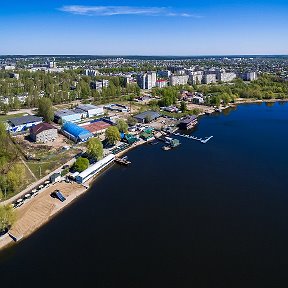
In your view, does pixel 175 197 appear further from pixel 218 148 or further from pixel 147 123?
pixel 147 123

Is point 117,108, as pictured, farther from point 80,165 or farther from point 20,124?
point 80,165

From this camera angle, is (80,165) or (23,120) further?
(23,120)

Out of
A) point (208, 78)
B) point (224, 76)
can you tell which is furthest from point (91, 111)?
point (224, 76)

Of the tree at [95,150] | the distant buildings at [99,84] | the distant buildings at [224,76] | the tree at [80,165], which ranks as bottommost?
the tree at [80,165]

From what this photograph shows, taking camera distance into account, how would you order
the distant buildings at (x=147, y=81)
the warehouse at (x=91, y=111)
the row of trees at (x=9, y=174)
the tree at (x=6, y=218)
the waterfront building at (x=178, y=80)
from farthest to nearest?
the waterfront building at (x=178, y=80) → the distant buildings at (x=147, y=81) → the warehouse at (x=91, y=111) → the row of trees at (x=9, y=174) → the tree at (x=6, y=218)

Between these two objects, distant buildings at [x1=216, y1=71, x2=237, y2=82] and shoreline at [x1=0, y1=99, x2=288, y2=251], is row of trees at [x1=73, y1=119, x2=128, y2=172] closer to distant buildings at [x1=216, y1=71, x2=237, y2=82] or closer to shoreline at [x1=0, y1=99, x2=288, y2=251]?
shoreline at [x1=0, y1=99, x2=288, y2=251]

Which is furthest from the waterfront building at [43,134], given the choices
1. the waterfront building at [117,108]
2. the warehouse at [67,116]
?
the waterfront building at [117,108]

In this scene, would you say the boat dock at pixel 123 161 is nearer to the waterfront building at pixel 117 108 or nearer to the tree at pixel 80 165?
the tree at pixel 80 165
